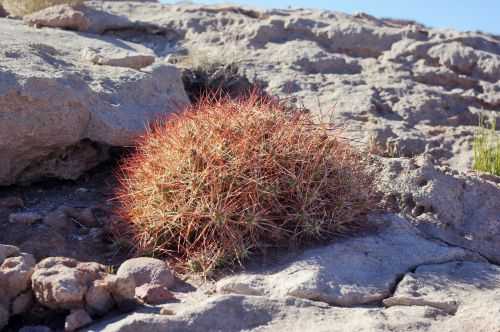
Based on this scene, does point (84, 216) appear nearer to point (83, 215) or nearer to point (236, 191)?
point (83, 215)

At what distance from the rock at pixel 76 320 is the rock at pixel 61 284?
0.24 feet

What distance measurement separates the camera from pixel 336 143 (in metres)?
4.88

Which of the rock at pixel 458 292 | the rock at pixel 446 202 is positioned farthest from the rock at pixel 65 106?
the rock at pixel 458 292

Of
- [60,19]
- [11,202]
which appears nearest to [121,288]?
[11,202]

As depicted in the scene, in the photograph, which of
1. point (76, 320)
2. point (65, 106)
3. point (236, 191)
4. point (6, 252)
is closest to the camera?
point (76, 320)

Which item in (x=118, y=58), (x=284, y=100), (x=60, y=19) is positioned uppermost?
(x=60, y=19)

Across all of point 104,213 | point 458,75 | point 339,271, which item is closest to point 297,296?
point 339,271

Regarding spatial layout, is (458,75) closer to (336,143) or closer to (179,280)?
(336,143)

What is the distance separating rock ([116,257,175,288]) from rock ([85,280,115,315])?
29 cm

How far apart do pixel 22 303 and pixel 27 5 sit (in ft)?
23.1

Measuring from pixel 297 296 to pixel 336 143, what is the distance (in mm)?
1431

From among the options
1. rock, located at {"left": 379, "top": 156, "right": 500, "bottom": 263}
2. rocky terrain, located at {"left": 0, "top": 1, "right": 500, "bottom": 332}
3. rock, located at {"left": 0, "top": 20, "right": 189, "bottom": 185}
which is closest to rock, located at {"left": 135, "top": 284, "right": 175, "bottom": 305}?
rocky terrain, located at {"left": 0, "top": 1, "right": 500, "bottom": 332}

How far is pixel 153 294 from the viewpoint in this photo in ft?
12.3

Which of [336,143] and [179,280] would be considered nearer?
[179,280]
